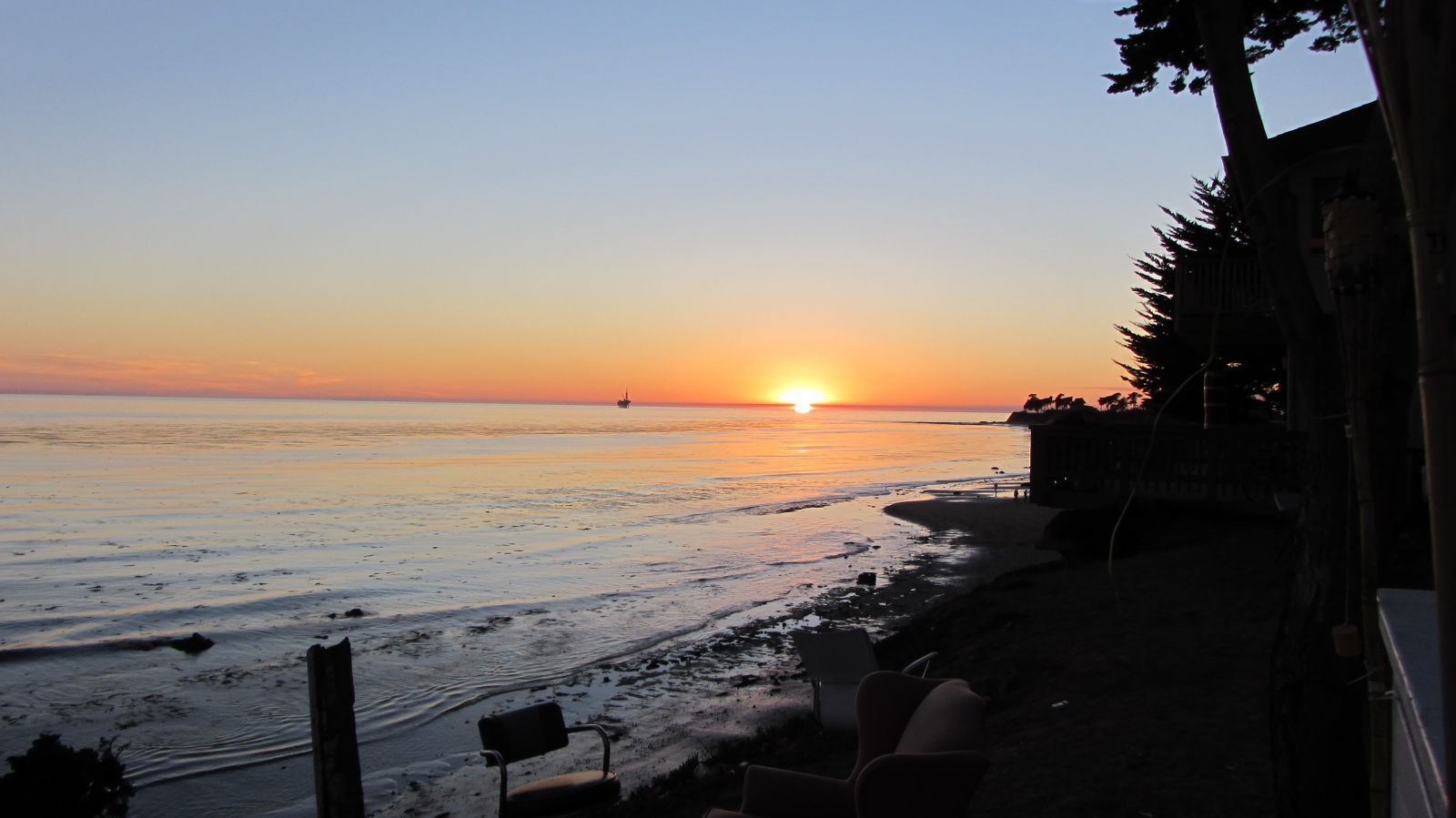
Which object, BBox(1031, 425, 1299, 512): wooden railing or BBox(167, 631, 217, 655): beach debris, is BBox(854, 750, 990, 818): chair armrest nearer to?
BBox(1031, 425, 1299, 512): wooden railing

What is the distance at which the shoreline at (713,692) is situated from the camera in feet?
26.4

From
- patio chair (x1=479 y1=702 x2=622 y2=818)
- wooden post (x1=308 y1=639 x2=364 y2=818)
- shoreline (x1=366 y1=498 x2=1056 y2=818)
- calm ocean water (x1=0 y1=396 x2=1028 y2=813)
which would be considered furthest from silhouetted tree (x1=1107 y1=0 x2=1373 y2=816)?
calm ocean water (x1=0 y1=396 x2=1028 y2=813)

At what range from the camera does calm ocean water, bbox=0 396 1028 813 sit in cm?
1050

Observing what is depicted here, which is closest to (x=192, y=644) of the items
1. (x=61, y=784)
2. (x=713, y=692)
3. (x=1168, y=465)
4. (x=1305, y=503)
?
(x=713, y=692)

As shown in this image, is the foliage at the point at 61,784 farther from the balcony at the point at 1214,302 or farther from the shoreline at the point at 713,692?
the balcony at the point at 1214,302

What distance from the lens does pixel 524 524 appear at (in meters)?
27.7

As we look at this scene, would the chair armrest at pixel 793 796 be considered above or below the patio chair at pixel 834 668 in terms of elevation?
above

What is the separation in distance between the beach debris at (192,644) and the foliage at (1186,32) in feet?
41.4

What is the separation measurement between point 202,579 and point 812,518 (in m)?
17.1

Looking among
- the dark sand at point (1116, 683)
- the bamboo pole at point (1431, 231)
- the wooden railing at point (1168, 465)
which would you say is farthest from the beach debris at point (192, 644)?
the bamboo pole at point (1431, 231)

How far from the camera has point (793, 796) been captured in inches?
174

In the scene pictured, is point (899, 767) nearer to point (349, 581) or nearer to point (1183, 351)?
point (349, 581)

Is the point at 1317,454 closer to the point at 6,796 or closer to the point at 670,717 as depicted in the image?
the point at 6,796

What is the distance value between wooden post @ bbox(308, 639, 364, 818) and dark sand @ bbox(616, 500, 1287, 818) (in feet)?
6.93
